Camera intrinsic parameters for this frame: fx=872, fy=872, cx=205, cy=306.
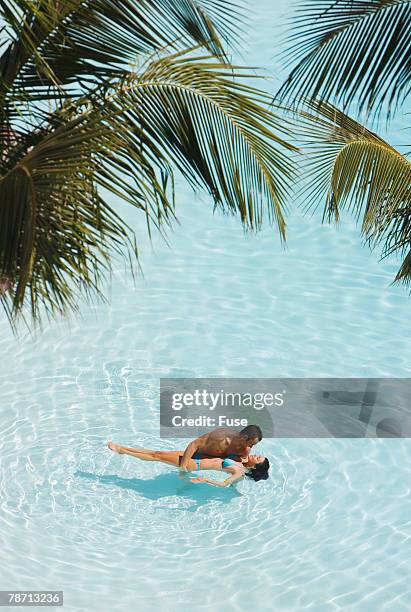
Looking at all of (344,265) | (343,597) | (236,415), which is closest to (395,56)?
(343,597)

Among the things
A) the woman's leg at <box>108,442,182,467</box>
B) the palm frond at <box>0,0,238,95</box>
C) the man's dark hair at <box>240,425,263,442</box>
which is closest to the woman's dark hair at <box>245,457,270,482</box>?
the man's dark hair at <box>240,425,263,442</box>

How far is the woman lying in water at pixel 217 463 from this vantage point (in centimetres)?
662

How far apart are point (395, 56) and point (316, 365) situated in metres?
5.22

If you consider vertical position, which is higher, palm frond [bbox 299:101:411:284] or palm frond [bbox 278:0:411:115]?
palm frond [bbox 278:0:411:115]

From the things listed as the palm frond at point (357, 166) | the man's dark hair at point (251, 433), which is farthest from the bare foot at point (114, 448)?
the palm frond at point (357, 166)

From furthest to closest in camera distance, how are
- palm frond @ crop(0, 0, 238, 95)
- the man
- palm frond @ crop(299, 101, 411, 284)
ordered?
the man, palm frond @ crop(299, 101, 411, 284), palm frond @ crop(0, 0, 238, 95)

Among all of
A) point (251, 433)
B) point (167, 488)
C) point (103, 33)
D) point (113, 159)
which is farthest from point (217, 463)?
point (103, 33)

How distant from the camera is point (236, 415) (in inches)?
311

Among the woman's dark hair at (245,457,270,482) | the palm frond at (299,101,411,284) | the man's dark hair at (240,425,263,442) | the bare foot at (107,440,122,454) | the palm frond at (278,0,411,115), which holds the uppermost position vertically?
the palm frond at (278,0,411,115)

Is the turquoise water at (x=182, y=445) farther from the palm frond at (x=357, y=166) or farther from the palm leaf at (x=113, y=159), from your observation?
the palm leaf at (x=113, y=159)

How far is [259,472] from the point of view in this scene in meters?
6.71

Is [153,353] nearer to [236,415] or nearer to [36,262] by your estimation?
[236,415]

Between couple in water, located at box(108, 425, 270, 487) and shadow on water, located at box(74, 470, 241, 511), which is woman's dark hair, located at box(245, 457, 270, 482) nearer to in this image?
couple in water, located at box(108, 425, 270, 487)

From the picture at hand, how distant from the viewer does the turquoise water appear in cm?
582
